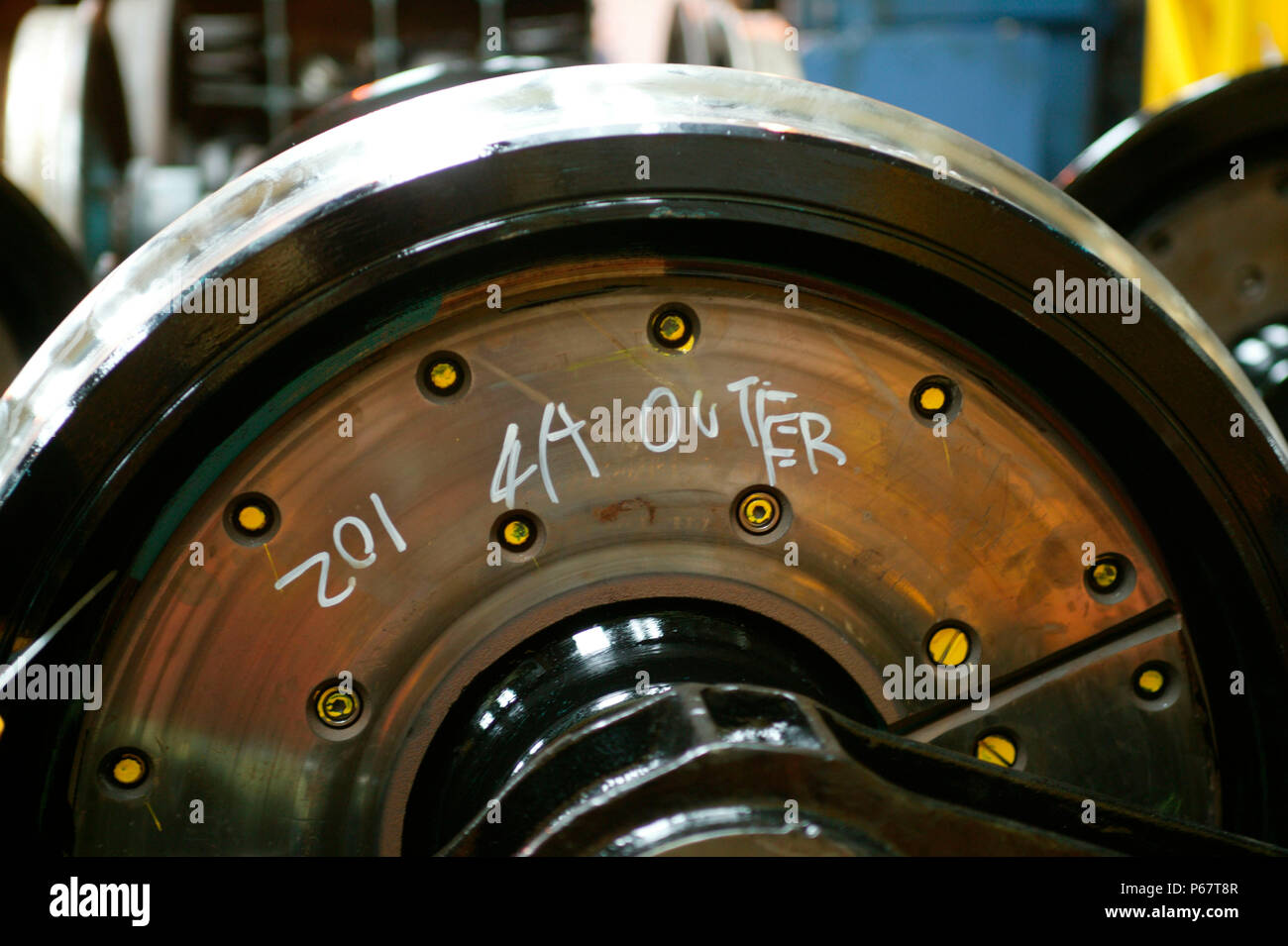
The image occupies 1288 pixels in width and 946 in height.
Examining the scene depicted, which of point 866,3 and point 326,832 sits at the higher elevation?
point 866,3

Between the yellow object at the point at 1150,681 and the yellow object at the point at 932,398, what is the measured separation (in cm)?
22

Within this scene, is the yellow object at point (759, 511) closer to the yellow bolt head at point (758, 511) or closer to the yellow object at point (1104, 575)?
the yellow bolt head at point (758, 511)

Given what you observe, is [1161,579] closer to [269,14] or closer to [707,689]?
[707,689]

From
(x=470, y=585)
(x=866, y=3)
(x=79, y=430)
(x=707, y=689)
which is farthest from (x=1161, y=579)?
(x=866, y=3)

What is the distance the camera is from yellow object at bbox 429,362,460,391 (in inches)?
25.4

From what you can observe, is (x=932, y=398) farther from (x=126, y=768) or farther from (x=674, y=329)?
(x=126, y=768)

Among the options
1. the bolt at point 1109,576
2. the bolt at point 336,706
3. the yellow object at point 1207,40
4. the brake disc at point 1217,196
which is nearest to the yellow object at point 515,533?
the bolt at point 336,706

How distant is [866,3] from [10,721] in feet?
9.76

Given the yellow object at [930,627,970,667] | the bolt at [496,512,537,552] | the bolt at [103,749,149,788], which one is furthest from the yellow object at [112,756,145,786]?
the yellow object at [930,627,970,667]

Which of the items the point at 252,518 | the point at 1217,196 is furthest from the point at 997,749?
the point at 1217,196

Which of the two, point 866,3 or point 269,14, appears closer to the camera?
point 866,3

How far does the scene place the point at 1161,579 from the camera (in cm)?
71

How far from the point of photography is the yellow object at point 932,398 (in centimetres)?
68

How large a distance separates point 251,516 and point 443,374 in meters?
0.14
